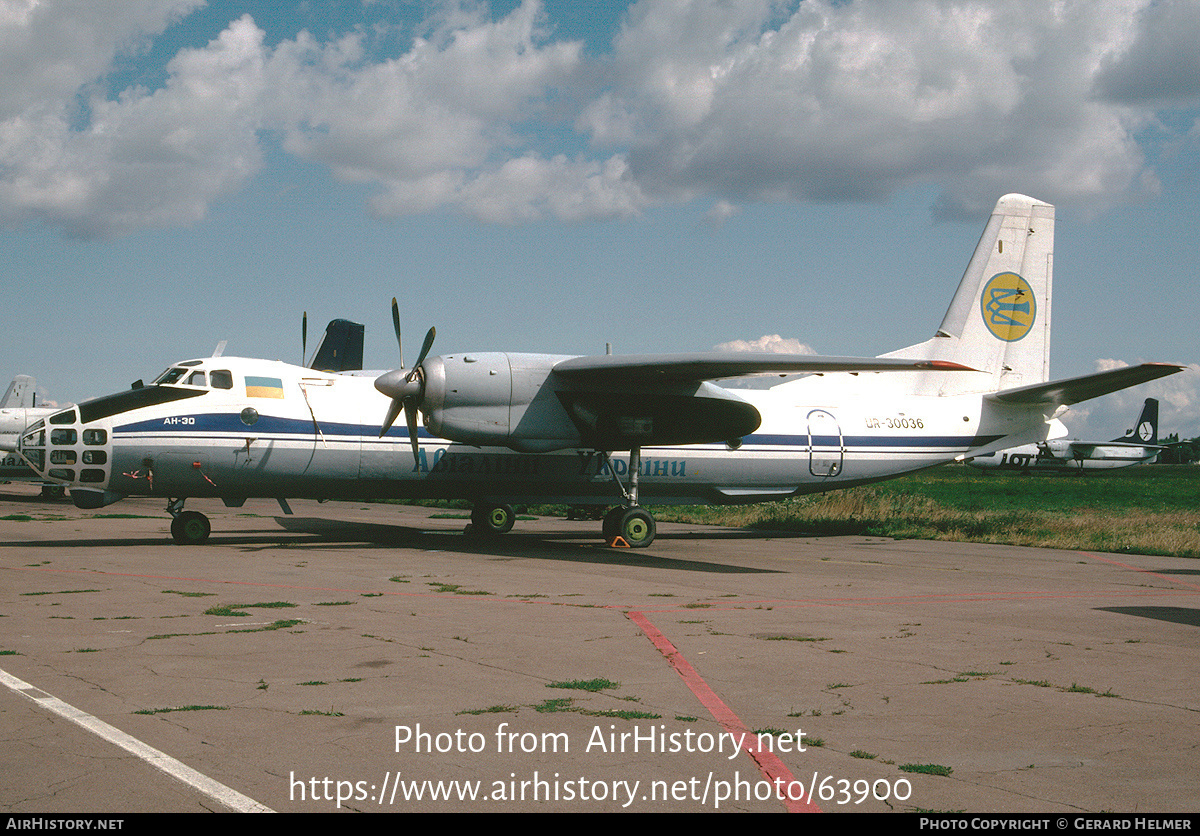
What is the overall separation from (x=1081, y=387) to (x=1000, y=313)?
4.13 metres

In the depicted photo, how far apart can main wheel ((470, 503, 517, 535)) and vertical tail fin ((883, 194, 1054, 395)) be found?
1103 centimetres

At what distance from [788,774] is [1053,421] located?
22411 millimetres

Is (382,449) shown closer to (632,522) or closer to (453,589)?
(632,522)

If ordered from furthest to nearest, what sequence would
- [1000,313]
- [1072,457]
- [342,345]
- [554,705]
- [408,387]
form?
[1072,457] < [342,345] < [1000,313] < [408,387] < [554,705]

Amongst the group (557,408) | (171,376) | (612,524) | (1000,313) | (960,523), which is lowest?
(960,523)

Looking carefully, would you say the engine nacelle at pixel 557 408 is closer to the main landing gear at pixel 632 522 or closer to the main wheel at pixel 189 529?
the main landing gear at pixel 632 522

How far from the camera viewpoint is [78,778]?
504 centimetres

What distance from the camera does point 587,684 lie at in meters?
7.55

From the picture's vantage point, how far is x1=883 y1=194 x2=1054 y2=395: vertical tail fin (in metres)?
25.6

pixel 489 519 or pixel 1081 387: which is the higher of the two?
pixel 1081 387

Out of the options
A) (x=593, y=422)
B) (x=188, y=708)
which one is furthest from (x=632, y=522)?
(x=188, y=708)

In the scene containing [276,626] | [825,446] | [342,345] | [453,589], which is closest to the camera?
[276,626]

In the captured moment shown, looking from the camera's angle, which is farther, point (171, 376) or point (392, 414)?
point (392, 414)

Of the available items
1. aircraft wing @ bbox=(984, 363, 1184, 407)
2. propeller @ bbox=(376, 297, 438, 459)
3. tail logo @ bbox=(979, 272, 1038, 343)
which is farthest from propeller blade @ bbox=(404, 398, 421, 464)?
tail logo @ bbox=(979, 272, 1038, 343)
